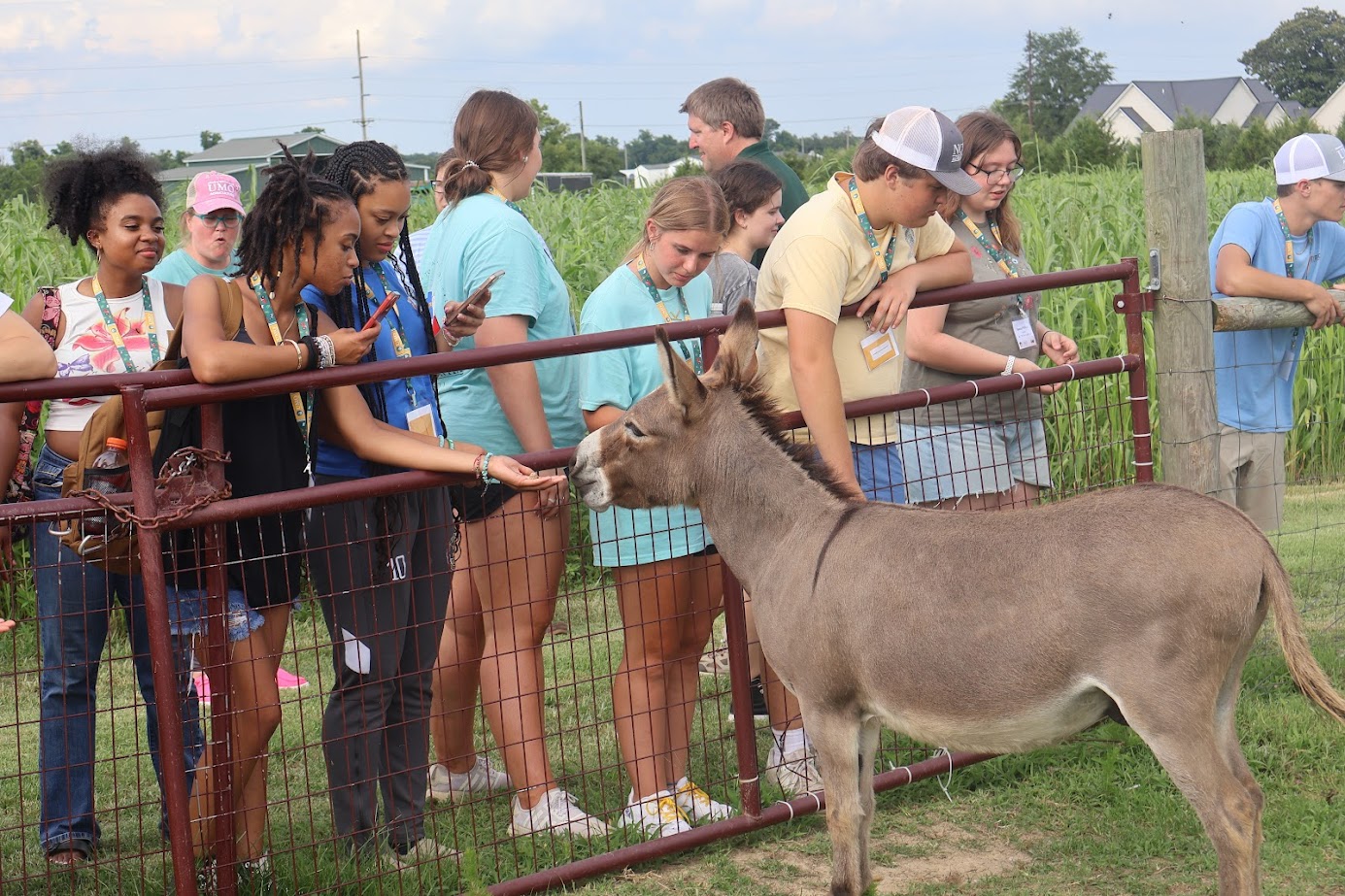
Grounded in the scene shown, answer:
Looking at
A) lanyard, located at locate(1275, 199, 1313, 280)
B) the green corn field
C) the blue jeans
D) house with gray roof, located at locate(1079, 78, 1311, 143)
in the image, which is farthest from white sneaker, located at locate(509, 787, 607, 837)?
house with gray roof, located at locate(1079, 78, 1311, 143)

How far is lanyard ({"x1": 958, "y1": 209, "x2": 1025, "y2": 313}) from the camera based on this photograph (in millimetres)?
5602

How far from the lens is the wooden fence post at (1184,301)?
18.1 ft

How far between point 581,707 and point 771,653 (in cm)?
269

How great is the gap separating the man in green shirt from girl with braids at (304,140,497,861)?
8.77ft

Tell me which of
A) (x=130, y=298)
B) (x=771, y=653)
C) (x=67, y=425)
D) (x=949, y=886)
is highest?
(x=130, y=298)

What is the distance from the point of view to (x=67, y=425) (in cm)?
445

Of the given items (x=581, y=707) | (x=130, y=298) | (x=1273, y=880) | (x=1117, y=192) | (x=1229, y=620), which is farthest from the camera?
(x=1117, y=192)

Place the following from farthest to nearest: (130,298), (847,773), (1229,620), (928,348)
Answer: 1. (928,348)
2. (130,298)
3. (847,773)
4. (1229,620)

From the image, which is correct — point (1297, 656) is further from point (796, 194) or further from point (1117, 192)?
point (1117, 192)

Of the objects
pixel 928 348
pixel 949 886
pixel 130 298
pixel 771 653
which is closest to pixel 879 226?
pixel 928 348

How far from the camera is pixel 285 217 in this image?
3881 millimetres

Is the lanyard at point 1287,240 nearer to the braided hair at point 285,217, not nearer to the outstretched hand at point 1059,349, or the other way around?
the outstretched hand at point 1059,349

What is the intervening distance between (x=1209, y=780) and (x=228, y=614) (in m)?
2.88

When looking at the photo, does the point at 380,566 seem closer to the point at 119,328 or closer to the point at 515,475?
the point at 515,475
